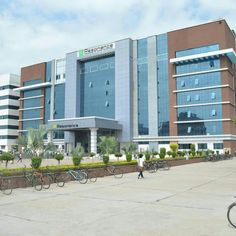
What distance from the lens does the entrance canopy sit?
66312mm

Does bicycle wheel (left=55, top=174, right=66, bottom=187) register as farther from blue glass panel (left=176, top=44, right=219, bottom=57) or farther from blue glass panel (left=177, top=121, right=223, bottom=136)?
blue glass panel (left=176, top=44, right=219, bottom=57)

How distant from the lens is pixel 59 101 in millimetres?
86250

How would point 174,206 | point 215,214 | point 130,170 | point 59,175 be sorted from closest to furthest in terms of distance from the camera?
point 215,214 → point 174,206 → point 59,175 → point 130,170

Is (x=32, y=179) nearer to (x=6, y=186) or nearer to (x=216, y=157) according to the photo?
(x=6, y=186)

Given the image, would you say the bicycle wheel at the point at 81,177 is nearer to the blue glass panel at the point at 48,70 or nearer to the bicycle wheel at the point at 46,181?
the bicycle wheel at the point at 46,181

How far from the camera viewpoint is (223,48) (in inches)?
2496

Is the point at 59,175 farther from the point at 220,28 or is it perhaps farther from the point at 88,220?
the point at 220,28

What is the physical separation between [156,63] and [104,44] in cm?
1431

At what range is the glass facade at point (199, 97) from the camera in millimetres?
64312

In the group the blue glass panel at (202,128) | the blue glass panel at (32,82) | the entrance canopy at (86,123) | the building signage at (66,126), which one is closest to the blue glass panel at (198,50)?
the blue glass panel at (202,128)

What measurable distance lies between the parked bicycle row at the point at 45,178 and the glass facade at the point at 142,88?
51.1 meters

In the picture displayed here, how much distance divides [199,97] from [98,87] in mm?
24709

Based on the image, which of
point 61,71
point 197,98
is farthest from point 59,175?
point 61,71

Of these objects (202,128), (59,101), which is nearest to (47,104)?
(59,101)
